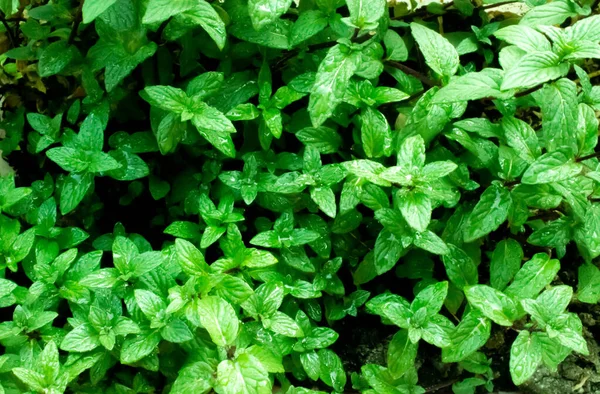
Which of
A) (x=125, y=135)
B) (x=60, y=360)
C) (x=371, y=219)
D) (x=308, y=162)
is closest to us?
(x=60, y=360)

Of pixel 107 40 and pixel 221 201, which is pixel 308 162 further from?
pixel 107 40

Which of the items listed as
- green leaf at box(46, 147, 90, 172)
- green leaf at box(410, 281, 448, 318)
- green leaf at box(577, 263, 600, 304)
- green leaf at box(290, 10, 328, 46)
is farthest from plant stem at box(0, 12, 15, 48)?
green leaf at box(577, 263, 600, 304)

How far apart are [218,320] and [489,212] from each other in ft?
2.13

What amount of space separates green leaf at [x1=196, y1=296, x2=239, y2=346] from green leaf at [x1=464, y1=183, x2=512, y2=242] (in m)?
0.58

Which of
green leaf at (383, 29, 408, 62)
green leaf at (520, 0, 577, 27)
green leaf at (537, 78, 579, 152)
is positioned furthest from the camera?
green leaf at (383, 29, 408, 62)

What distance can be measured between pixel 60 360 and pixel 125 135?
57cm

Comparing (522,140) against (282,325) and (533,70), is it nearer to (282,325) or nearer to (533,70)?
(533,70)

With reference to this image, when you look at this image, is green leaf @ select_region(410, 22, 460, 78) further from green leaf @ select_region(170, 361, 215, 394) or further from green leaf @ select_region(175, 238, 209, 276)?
green leaf @ select_region(170, 361, 215, 394)

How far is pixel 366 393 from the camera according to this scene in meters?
1.38

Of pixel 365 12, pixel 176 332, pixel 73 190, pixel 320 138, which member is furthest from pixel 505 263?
pixel 73 190

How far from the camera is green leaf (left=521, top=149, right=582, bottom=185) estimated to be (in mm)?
1198

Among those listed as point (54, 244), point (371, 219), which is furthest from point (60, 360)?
point (371, 219)

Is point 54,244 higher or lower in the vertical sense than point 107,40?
lower

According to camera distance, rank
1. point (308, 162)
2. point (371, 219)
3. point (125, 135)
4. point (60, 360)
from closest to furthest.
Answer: point (60, 360), point (308, 162), point (125, 135), point (371, 219)
